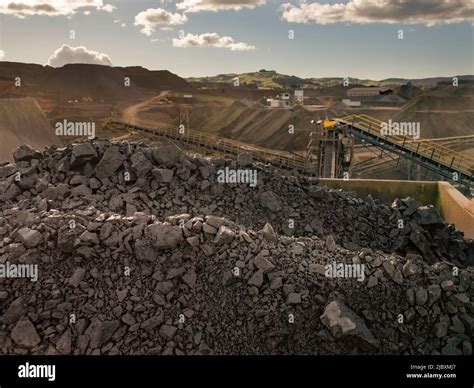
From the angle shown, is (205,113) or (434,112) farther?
(434,112)

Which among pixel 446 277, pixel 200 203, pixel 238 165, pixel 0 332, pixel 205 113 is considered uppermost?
pixel 205 113

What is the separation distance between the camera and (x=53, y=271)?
4594 mm

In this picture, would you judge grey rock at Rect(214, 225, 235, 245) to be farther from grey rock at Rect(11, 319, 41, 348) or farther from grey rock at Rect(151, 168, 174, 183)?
grey rock at Rect(11, 319, 41, 348)

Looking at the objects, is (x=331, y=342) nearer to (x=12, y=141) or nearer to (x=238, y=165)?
(x=238, y=165)
